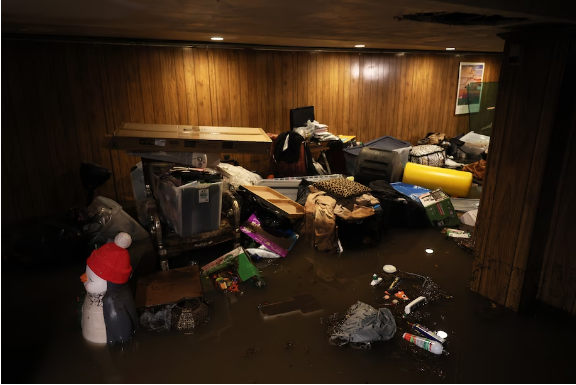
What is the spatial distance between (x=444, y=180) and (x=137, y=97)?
389 centimetres

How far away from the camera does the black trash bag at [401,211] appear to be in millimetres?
4239

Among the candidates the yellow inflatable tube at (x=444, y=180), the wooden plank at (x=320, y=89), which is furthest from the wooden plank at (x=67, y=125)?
the yellow inflatable tube at (x=444, y=180)

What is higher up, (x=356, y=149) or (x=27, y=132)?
(x=27, y=132)

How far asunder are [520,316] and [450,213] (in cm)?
166

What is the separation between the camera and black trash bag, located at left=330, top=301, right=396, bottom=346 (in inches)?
98.3

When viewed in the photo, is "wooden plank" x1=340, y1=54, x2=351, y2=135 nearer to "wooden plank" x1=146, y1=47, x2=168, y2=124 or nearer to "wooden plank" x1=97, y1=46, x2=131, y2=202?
"wooden plank" x1=146, y1=47, x2=168, y2=124

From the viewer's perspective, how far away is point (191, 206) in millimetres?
3311

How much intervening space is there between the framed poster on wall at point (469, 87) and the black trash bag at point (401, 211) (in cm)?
443

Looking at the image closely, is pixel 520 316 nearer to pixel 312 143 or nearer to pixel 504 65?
pixel 504 65

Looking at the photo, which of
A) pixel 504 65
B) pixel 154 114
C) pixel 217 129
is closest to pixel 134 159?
pixel 154 114

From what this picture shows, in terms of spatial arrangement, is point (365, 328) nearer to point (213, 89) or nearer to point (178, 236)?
point (178, 236)

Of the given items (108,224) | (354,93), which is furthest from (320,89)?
(108,224)

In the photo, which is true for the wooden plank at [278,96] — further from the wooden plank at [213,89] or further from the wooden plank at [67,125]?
the wooden plank at [67,125]

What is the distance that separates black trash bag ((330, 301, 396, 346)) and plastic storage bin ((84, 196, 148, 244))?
1.93 m
